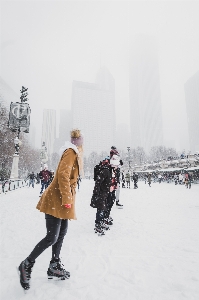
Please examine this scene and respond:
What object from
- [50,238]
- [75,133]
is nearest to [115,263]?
[50,238]

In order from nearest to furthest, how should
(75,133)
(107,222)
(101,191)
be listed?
(75,133) < (101,191) < (107,222)

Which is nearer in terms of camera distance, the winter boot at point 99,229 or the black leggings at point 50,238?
the black leggings at point 50,238

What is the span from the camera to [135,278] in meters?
2.46

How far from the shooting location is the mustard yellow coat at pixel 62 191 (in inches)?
91.6

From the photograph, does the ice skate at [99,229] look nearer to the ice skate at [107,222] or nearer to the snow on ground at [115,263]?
the snow on ground at [115,263]

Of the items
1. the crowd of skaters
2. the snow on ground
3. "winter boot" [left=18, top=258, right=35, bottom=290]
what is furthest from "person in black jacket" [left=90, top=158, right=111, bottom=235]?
"winter boot" [left=18, top=258, right=35, bottom=290]

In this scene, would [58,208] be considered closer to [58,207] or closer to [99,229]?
[58,207]

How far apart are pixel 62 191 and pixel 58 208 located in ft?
0.74

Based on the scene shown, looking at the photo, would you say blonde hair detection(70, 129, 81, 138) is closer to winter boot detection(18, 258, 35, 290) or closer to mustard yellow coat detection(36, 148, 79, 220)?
mustard yellow coat detection(36, 148, 79, 220)

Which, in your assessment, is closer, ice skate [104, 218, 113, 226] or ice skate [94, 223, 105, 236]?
ice skate [94, 223, 105, 236]

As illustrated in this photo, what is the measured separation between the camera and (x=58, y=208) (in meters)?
2.35

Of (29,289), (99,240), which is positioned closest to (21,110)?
(99,240)

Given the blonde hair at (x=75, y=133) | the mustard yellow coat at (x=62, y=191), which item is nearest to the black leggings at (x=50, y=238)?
the mustard yellow coat at (x=62, y=191)

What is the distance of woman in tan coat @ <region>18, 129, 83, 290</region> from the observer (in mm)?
2277
